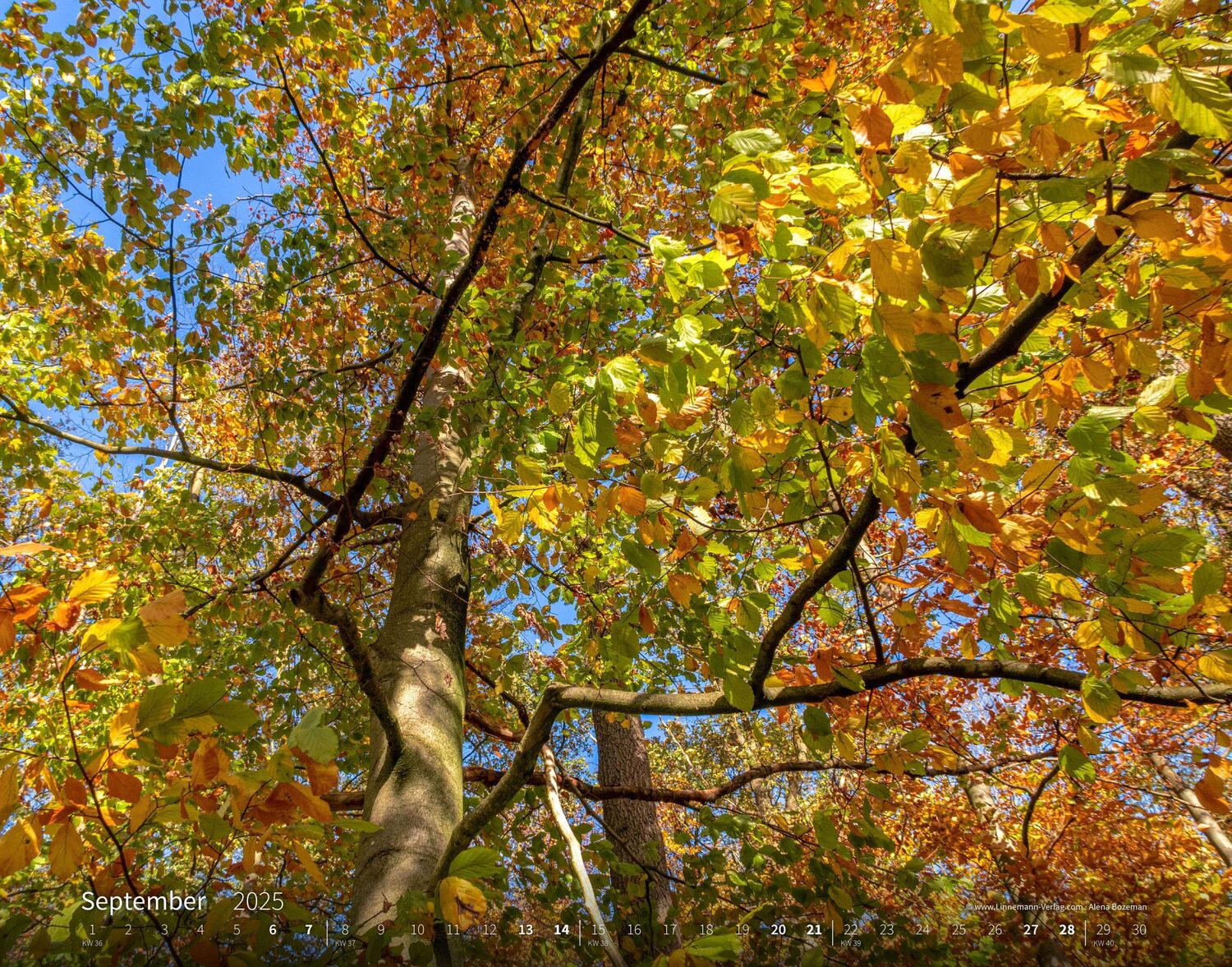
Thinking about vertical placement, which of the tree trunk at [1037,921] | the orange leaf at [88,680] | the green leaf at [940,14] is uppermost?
the green leaf at [940,14]

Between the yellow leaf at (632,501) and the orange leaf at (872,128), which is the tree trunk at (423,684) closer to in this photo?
the yellow leaf at (632,501)

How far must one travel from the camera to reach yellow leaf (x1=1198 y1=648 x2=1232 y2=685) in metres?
1.58

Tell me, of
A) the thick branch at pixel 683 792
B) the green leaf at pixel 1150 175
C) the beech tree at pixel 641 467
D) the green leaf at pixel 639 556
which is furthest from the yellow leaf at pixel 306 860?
the thick branch at pixel 683 792

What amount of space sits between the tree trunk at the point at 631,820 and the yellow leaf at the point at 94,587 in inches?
112

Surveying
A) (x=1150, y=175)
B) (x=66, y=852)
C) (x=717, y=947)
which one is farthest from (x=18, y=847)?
(x=1150, y=175)

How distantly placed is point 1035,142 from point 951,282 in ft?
1.39

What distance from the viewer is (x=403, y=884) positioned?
2.11 meters

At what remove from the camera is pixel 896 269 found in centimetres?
111

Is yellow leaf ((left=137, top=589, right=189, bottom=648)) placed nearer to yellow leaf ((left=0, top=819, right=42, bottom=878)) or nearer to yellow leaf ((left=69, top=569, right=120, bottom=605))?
yellow leaf ((left=69, top=569, right=120, bottom=605))

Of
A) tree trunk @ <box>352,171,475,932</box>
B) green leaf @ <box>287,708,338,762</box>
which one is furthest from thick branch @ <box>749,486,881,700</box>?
tree trunk @ <box>352,171,475,932</box>

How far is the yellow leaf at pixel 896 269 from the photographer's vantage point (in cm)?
109

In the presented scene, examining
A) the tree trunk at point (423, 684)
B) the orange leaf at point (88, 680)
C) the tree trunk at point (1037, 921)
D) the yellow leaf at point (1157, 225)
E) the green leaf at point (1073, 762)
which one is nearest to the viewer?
the orange leaf at point (88, 680)

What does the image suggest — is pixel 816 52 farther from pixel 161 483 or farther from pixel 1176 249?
pixel 161 483

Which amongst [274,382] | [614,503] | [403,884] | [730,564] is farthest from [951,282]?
[274,382]
